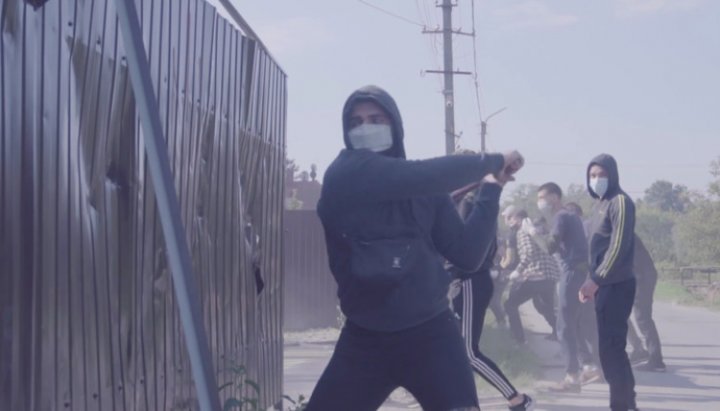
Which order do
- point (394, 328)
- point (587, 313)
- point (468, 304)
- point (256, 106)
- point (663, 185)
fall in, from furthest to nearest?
point (663, 185) → point (587, 313) → point (468, 304) → point (256, 106) → point (394, 328)

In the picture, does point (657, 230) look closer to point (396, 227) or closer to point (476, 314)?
point (476, 314)

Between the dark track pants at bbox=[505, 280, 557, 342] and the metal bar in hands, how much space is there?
11694mm

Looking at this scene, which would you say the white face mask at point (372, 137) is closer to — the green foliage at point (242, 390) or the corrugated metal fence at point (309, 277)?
the green foliage at point (242, 390)

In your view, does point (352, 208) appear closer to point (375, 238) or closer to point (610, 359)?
point (375, 238)

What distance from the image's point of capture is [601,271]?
8133 mm

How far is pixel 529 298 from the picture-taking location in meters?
14.2

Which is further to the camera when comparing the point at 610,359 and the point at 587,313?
the point at 587,313

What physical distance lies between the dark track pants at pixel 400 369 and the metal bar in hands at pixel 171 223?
5.98 ft

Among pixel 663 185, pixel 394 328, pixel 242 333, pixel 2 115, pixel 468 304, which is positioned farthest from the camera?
pixel 663 185

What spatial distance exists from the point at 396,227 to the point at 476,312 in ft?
11.4

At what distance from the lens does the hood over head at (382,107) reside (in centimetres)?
455

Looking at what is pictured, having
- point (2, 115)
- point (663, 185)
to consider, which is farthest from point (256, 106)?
point (663, 185)

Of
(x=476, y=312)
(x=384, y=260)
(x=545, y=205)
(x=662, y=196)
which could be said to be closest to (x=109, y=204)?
(x=384, y=260)

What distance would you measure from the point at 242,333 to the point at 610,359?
2.87m
